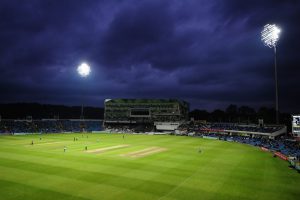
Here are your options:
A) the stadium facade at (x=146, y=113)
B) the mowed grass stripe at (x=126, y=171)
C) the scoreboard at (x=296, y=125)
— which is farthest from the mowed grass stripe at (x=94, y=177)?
the stadium facade at (x=146, y=113)

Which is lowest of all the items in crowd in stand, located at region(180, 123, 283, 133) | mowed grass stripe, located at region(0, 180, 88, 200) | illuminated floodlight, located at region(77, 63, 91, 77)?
mowed grass stripe, located at region(0, 180, 88, 200)

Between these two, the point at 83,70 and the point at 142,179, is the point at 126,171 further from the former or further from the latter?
the point at 83,70

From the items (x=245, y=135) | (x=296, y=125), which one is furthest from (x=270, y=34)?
(x=245, y=135)

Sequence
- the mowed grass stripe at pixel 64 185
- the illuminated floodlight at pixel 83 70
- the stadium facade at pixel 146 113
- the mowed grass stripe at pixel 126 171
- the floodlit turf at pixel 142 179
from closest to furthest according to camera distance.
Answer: the mowed grass stripe at pixel 64 185
the floodlit turf at pixel 142 179
the mowed grass stripe at pixel 126 171
the illuminated floodlight at pixel 83 70
the stadium facade at pixel 146 113

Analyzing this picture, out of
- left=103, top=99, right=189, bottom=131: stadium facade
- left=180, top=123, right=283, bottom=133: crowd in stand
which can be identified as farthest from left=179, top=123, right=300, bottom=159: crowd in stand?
left=103, top=99, right=189, bottom=131: stadium facade

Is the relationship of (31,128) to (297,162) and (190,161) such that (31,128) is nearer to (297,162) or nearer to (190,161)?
(190,161)

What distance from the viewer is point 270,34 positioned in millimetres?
50406

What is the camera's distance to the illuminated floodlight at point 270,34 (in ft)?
163

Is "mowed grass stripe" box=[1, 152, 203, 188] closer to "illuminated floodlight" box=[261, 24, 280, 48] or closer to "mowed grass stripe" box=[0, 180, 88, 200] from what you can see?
"mowed grass stripe" box=[0, 180, 88, 200]

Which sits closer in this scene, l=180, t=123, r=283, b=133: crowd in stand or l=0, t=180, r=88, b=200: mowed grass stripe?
l=0, t=180, r=88, b=200: mowed grass stripe

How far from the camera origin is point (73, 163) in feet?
103

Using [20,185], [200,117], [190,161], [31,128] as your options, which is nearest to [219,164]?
[190,161]

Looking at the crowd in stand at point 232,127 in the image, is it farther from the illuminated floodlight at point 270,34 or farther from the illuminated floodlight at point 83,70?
the illuminated floodlight at point 83,70

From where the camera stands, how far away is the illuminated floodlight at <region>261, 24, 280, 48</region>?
4975 centimetres
